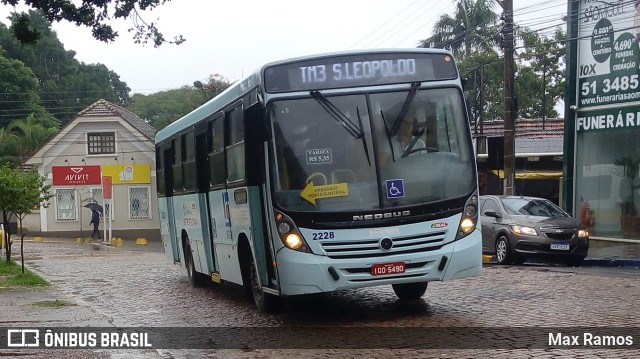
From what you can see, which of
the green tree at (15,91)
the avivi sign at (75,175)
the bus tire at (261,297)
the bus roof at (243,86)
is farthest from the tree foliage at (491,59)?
the green tree at (15,91)

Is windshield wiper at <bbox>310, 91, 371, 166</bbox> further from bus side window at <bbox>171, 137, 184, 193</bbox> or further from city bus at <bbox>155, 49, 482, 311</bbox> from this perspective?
bus side window at <bbox>171, 137, 184, 193</bbox>

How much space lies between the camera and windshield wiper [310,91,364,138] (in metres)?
9.79

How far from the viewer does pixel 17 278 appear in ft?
58.4

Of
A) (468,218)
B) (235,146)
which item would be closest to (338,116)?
(468,218)

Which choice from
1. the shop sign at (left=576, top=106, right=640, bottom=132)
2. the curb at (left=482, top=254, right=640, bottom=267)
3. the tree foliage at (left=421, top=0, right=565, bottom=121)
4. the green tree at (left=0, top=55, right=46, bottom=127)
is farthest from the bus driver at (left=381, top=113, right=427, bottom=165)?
the green tree at (left=0, top=55, right=46, bottom=127)

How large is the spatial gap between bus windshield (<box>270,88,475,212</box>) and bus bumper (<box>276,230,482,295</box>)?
1.94 feet

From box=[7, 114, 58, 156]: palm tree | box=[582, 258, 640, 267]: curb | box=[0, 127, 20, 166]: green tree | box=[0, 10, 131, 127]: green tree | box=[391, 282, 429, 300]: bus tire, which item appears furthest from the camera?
box=[0, 10, 131, 127]: green tree

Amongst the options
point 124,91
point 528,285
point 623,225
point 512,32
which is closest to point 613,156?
point 623,225

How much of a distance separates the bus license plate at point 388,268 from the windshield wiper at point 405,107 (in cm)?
153

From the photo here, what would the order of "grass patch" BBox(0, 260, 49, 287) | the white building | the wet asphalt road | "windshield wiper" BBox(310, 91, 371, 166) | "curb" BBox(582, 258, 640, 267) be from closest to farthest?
1. the wet asphalt road
2. "windshield wiper" BBox(310, 91, 371, 166)
3. "grass patch" BBox(0, 260, 49, 287)
4. "curb" BBox(582, 258, 640, 267)
5. the white building

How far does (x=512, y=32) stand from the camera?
23469 millimetres

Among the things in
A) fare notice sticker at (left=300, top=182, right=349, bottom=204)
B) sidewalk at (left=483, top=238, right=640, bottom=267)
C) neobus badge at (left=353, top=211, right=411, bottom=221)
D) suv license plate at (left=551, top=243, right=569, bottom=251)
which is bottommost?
sidewalk at (left=483, top=238, right=640, bottom=267)

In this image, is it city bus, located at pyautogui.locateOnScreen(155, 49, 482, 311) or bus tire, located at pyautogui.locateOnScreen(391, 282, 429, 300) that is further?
bus tire, located at pyautogui.locateOnScreen(391, 282, 429, 300)

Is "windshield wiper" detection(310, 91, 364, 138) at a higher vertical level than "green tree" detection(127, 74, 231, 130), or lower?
lower
